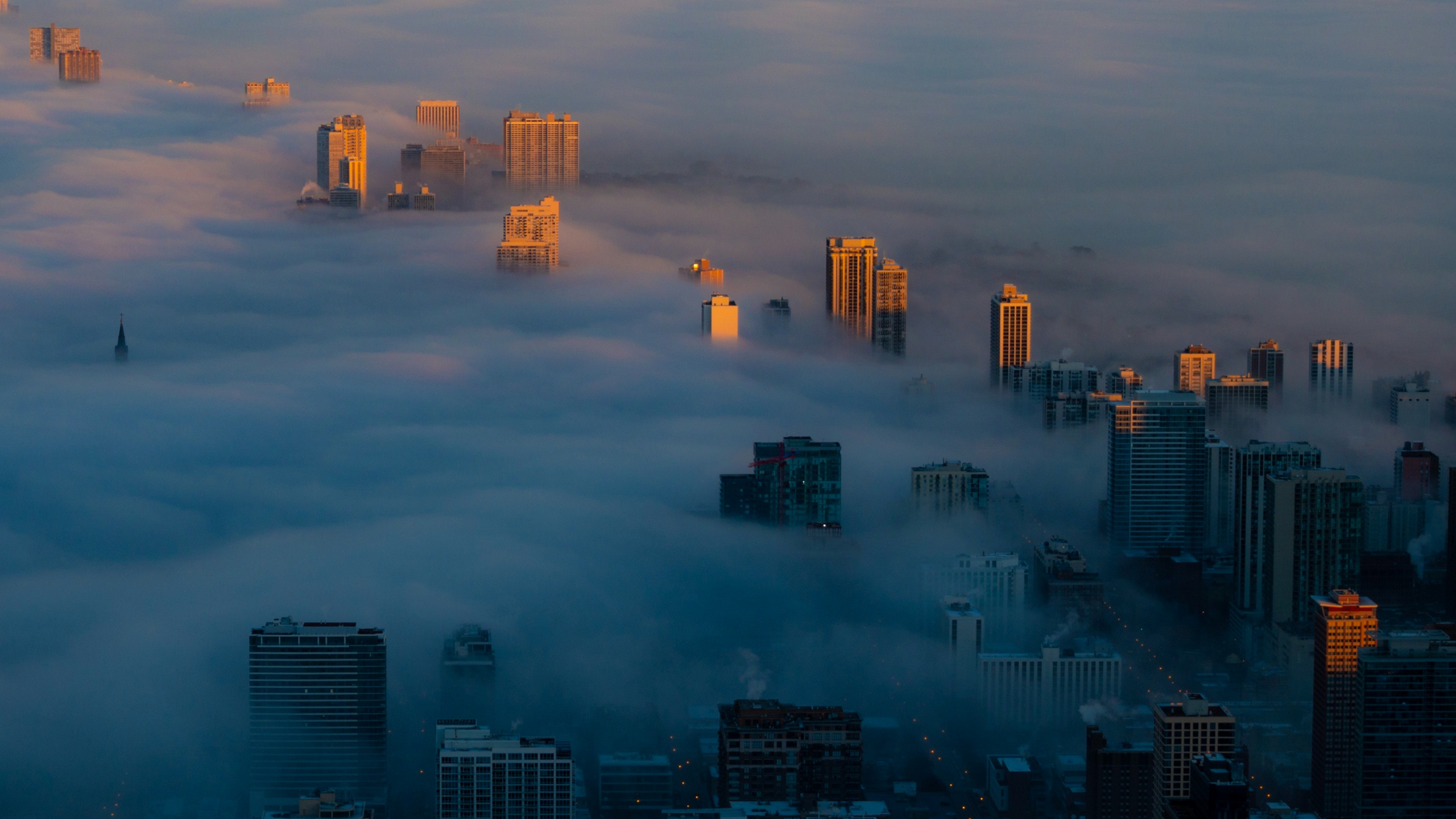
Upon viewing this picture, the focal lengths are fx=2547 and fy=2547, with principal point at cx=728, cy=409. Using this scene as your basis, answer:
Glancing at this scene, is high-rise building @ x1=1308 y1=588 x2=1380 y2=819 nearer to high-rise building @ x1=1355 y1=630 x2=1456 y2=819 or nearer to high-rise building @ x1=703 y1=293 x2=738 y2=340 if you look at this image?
high-rise building @ x1=1355 y1=630 x2=1456 y2=819

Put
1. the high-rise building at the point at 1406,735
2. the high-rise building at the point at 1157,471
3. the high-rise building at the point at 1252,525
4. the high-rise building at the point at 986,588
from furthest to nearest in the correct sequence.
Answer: the high-rise building at the point at 1157,471 → the high-rise building at the point at 1252,525 → the high-rise building at the point at 986,588 → the high-rise building at the point at 1406,735

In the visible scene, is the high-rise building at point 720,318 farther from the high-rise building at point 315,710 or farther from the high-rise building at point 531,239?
the high-rise building at point 315,710

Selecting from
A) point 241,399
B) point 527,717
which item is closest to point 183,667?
point 527,717

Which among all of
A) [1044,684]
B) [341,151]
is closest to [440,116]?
[341,151]

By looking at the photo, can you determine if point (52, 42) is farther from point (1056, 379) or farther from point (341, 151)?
point (1056, 379)

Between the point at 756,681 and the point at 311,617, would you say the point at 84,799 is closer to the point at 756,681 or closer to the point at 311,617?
the point at 311,617

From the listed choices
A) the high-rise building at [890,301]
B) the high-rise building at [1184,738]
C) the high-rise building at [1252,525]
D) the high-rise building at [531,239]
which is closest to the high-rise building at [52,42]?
the high-rise building at [531,239]

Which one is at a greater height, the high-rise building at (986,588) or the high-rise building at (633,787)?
the high-rise building at (986,588)
